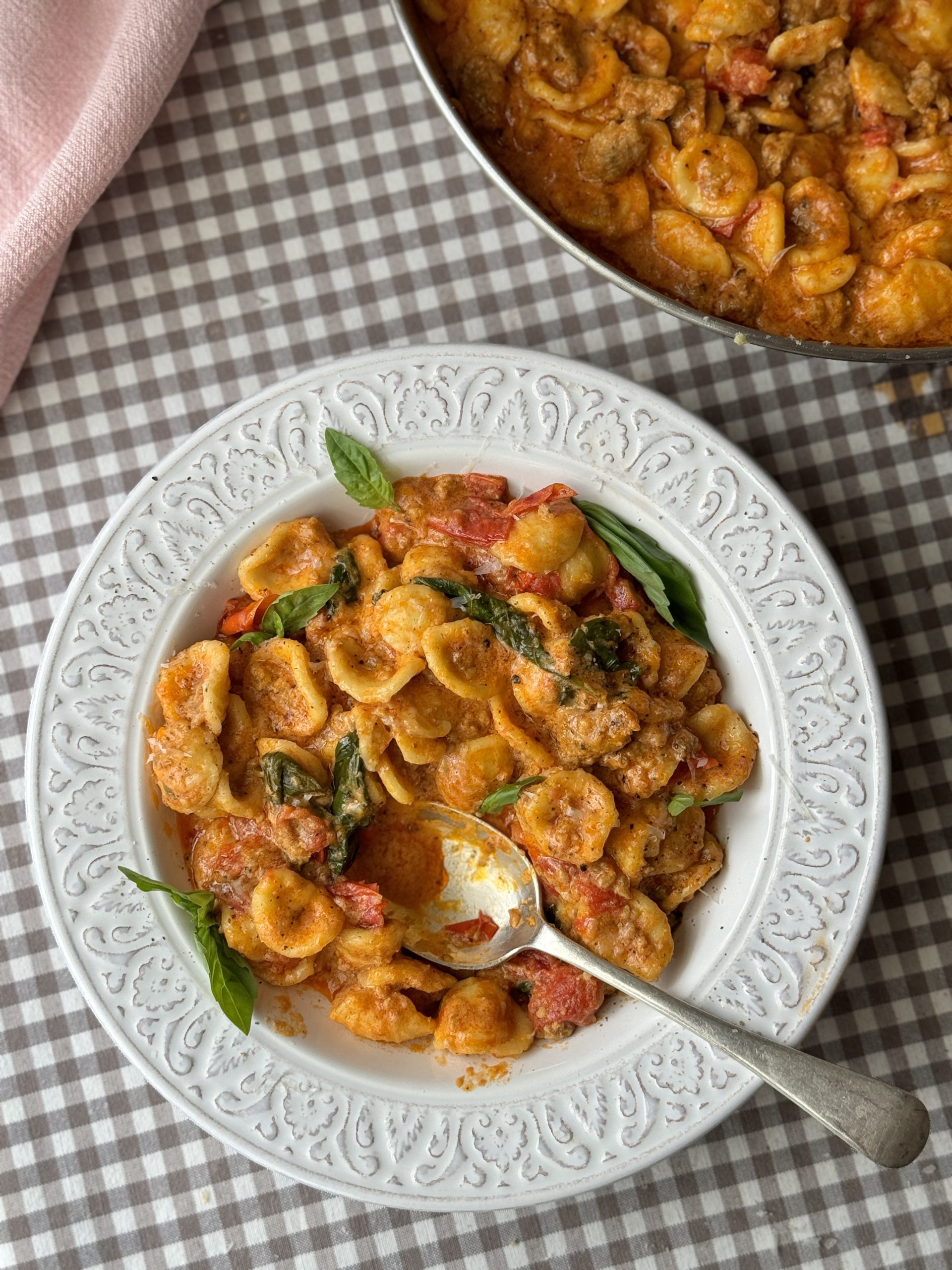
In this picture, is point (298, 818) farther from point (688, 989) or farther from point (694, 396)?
point (694, 396)

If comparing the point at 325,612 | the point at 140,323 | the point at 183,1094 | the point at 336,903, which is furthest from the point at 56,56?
the point at 183,1094

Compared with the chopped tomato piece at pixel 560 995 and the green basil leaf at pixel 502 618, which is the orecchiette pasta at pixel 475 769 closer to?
the green basil leaf at pixel 502 618

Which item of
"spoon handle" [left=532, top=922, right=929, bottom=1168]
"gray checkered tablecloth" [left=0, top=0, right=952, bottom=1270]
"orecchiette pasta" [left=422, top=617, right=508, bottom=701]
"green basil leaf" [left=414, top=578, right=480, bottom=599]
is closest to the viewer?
"spoon handle" [left=532, top=922, right=929, bottom=1168]

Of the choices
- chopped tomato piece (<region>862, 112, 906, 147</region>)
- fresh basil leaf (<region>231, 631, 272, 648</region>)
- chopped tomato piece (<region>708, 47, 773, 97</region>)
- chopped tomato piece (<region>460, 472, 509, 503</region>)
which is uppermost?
chopped tomato piece (<region>708, 47, 773, 97</region>)

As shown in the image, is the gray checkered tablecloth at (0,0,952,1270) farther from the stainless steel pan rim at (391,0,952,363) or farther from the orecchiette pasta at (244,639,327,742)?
the orecchiette pasta at (244,639,327,742)

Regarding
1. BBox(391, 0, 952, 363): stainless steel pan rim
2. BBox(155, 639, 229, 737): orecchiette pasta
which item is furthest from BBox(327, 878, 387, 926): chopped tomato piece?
BBox(391, 0, 952, 363): stainless steel pan rim

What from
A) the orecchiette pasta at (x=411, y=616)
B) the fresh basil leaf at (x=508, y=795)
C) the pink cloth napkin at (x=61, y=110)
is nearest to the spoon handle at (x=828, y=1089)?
the fresh basil leaf at (x=508, y=795)
